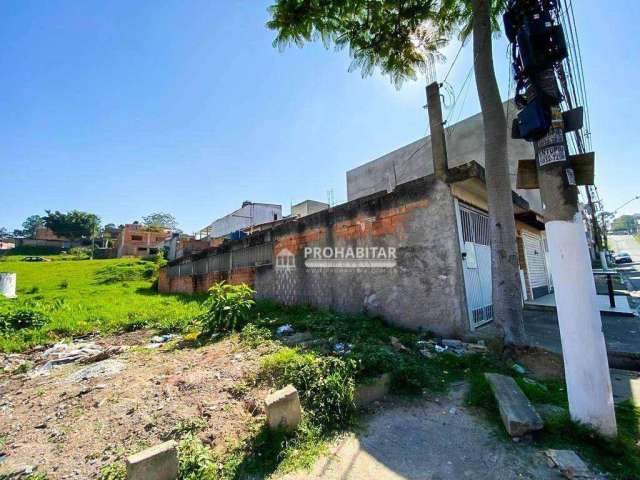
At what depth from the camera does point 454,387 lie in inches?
119

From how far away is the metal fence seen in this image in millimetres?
8219

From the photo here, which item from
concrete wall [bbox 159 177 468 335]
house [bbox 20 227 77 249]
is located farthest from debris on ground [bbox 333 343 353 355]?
house [bbox 20 227 77 249]

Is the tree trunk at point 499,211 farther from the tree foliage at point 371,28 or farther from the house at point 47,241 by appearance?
the house at point 47,241

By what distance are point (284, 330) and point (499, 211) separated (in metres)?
3.83

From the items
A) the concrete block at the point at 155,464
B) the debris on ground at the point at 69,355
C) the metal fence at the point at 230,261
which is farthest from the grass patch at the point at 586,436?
the metal fence at the point at 230,261

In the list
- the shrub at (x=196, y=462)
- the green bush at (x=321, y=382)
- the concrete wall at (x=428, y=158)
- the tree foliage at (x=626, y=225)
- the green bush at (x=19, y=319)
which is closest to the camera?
the shrub at (x=196, y=462)

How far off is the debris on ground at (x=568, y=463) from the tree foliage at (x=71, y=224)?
58046 mm

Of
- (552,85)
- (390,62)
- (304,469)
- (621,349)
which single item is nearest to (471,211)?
(621,349)

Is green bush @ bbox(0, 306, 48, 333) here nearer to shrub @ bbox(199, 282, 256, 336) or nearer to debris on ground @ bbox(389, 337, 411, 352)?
shrub @ bbox(199, 282, 256, 336)

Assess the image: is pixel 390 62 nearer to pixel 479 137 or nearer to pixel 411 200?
pixel 411 200

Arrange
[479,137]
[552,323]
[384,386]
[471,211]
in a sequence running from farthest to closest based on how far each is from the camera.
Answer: [479,137]
[552,323]
[471,211]
[384,386]

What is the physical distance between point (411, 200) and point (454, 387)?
9.65 ft

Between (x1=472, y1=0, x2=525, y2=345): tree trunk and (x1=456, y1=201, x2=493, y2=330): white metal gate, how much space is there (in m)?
0.64

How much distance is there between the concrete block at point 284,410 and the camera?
2.22 metres
